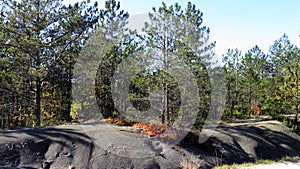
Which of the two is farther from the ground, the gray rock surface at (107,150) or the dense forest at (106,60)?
the dense forest at (106,60)

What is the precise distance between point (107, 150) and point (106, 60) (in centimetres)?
435

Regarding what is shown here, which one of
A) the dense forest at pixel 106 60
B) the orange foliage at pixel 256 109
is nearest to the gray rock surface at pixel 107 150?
the dense forest at pixel 106 60

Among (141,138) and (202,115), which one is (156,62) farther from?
(141,138)

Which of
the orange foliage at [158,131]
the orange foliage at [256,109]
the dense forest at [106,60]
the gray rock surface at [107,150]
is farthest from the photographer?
the orange foliage at [256,109]

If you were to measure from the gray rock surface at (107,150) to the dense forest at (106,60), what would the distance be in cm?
131

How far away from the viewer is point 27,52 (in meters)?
9.03

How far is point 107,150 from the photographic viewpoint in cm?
596

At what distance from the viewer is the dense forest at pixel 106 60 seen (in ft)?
26.1

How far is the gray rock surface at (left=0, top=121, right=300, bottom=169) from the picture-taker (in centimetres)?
565

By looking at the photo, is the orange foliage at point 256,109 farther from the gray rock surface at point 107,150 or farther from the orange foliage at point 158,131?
the orange foliage at point 158,131

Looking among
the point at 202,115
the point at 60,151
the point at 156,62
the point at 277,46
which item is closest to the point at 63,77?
the point at 156,62

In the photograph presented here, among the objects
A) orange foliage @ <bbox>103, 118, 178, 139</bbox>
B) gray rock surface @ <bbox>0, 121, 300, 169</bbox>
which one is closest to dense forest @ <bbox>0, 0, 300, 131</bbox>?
orange foliage @ <bbox>103, 118, 178, 139</bbox>

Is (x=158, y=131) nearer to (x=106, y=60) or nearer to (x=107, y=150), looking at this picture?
(x=107, y=150)

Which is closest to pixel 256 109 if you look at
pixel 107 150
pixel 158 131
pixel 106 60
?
pixel 106 60
